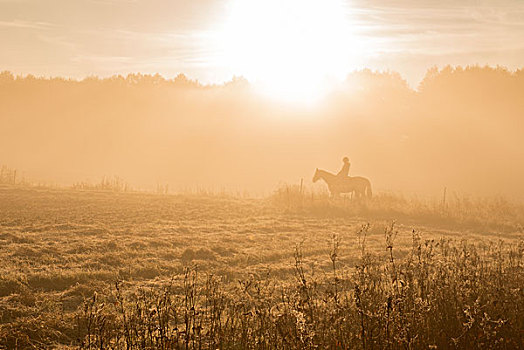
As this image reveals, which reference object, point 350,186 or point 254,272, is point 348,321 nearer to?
point 254,272

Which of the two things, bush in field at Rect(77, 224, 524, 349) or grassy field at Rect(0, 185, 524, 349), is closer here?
bush in field at Rect(77, 224, 524, 349)

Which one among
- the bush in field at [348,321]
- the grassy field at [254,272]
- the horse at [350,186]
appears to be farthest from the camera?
the horse at [350,186]

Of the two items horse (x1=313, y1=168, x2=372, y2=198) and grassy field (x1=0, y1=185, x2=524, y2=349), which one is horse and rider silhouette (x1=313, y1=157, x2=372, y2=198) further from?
grassy field (x1=0, y1=185, x2=524, y2=349)

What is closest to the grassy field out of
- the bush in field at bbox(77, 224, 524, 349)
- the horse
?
the bush in field at bbox(77, 224, 524, 349)

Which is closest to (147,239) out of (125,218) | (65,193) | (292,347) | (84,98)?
(125,218)

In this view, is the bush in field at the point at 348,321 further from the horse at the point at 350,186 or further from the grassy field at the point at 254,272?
the horse at the point at 350,186

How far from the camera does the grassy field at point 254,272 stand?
538 cm

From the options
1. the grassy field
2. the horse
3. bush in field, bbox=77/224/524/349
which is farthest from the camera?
the horse

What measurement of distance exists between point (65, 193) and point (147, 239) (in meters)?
11.3

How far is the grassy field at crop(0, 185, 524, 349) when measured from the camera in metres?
5.38

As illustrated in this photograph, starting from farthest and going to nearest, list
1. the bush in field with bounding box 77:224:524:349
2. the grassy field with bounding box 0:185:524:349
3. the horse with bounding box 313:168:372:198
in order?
the horse with bounding box 313:168:372:198 → the grassy field with bounding box 0:185:524:349 → the bush in field with bounding box 77:224:524:349

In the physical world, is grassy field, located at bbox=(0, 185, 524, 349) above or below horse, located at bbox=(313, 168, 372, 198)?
below

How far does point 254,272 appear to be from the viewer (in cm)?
1042

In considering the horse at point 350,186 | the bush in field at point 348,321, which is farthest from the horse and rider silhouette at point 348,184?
the bush in field at point 348,321
